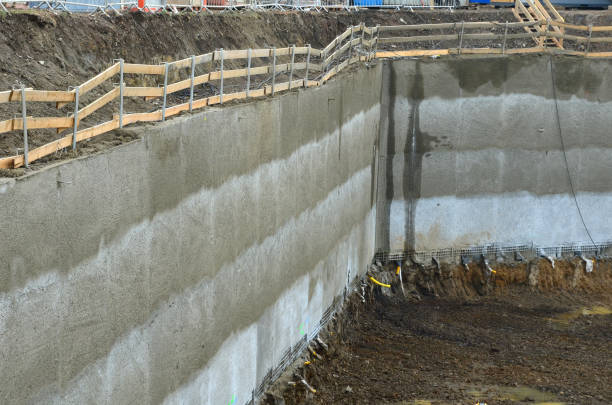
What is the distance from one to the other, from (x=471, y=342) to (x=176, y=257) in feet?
32.9

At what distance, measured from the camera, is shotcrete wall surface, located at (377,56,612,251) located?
22047 millimetres

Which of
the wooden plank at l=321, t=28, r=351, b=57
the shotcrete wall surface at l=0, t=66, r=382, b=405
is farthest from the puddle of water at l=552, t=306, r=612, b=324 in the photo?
the wooden plank at l=321, t=28, r=351, b=57

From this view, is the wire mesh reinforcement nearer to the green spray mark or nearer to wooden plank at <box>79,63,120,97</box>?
the green spray mark

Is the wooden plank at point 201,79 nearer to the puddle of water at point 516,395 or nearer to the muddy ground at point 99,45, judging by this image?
the muddy ground at point 99,45

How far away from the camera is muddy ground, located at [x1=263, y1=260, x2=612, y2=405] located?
1488 cm

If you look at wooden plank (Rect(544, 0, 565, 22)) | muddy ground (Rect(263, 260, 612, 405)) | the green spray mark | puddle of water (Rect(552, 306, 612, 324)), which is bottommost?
puddle of water (Rect(552, 306, 612, 324))

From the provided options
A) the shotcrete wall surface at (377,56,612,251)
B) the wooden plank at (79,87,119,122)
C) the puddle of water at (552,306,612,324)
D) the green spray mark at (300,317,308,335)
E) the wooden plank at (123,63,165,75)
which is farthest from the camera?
the shotcrete wall surface at (377,56,612,251)

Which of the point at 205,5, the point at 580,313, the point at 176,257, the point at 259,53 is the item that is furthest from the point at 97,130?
the point at 205,5

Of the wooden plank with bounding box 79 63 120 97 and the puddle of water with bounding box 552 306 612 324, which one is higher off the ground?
the wooden plank with bounding box 79 63 120 97

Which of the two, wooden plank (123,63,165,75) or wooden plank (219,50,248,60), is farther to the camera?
wooden plank (219,50,248,60)

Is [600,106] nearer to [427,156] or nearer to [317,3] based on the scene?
[427,156]

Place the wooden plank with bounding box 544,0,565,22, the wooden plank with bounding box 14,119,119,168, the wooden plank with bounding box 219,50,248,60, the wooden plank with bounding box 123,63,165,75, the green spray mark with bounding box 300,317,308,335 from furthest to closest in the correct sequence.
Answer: the wooden plank with bounding box 544,0,565,22, the green spray mark with bounding box 300,317,308,335, the wooden plank with bounding box 219,50,248,60, the wooden plank with bounding box 123,63,165,75, the wooden plank with bounding box 14,119,119,168

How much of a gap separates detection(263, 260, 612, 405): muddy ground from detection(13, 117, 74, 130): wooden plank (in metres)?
6.52

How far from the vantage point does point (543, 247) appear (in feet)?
76.8
